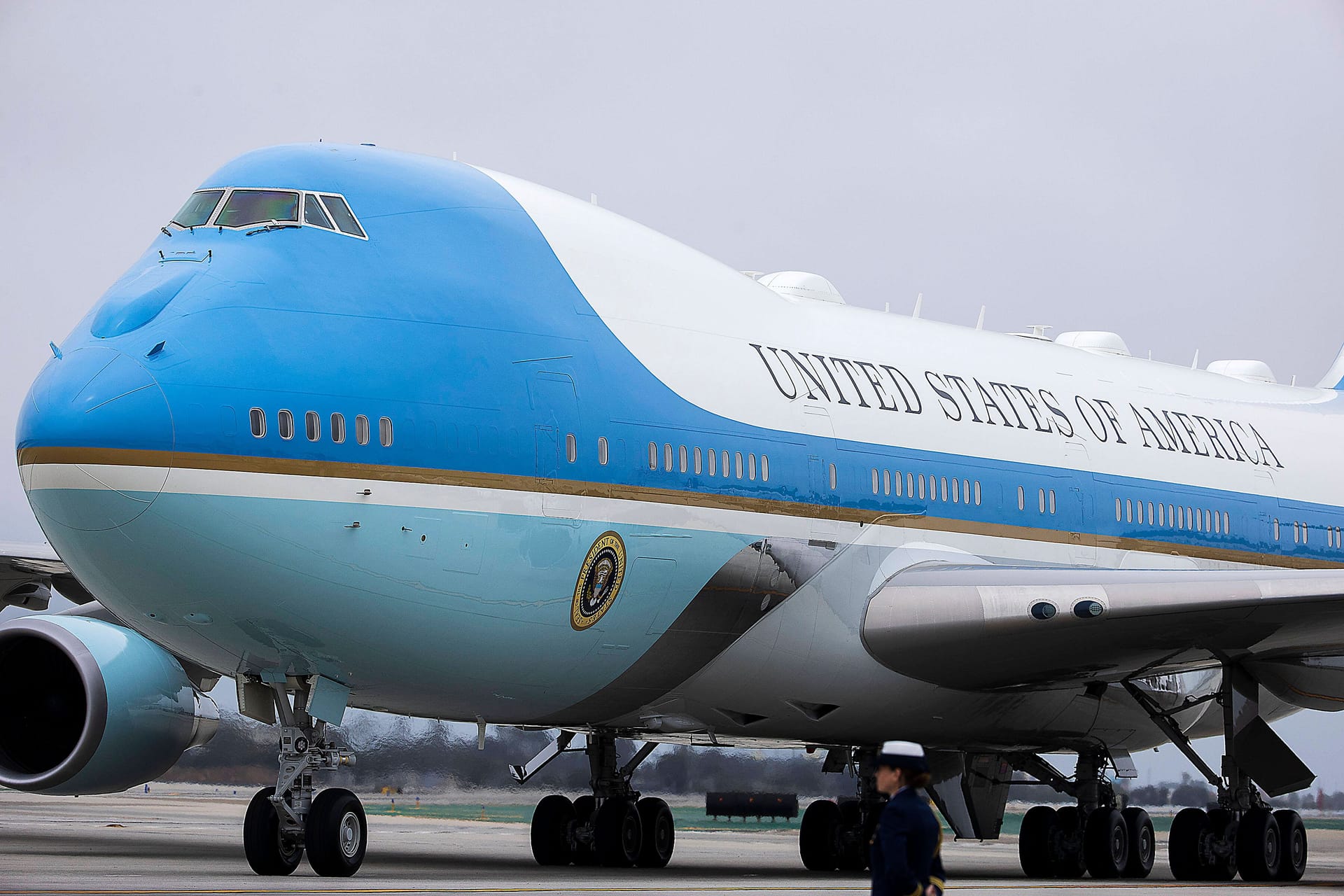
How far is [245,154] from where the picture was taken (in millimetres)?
12359

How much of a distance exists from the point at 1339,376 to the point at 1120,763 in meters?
7.15

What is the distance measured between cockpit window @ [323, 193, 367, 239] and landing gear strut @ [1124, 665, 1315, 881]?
8924 millimetres

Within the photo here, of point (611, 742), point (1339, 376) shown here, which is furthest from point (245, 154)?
point (1339, 376)

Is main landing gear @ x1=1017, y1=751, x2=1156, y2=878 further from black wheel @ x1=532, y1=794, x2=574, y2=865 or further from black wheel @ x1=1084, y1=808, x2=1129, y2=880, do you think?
black wheel @ x1=532, y1=794, x2=574, y2=865

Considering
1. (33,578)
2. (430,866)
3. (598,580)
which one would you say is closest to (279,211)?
(598,580)

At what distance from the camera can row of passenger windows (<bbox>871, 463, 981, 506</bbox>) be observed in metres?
14.4

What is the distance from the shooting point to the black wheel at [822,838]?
57.1 feet

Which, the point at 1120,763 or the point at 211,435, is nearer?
the point at 211,435

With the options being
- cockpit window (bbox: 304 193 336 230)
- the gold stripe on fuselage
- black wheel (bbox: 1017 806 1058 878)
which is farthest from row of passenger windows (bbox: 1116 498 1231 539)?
cockpit window (bbox: 304 193 336 230)

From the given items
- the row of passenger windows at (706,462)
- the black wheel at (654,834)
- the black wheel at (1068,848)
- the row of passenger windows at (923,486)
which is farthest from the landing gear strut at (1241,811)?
the row of passenger windows at (706,462)

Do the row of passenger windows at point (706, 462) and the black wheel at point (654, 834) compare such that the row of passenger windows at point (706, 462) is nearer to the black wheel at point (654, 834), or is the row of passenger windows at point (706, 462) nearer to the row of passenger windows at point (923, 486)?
the row of passenger windows at point (923, 486)

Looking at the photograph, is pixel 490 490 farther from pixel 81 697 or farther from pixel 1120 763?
pixel 1120 763

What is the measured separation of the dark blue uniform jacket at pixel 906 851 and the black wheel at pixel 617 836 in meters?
10.1

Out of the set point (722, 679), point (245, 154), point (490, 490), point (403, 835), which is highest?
point (245, 154)
